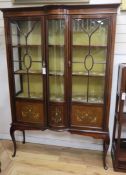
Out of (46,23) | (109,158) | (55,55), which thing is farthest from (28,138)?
→ (46,23)

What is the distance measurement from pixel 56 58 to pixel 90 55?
0.40 meters

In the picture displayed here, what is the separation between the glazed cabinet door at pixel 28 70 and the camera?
220 centimetres

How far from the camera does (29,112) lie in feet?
7.76

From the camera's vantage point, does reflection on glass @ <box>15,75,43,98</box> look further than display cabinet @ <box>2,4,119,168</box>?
Yes

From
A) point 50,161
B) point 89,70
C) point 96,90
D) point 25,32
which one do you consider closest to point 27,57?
point 25,32

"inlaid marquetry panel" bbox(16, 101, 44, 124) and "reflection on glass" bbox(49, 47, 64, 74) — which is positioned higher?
"reflection on glass" bbox(49, 47, 64, 74)

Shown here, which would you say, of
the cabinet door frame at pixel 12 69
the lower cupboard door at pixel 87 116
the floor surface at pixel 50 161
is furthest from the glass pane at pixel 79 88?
the floor surface at pixel 50 161

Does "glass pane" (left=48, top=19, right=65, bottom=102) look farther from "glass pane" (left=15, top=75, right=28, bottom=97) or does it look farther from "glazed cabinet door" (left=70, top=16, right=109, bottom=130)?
"glass pane" (left=15, top=75, right=28, bottom=97)

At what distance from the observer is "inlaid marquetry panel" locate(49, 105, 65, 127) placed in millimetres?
2211

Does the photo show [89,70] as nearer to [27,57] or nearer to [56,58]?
[56,58]

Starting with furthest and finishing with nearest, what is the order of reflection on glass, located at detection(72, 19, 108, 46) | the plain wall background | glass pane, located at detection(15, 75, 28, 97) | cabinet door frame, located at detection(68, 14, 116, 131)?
glass pane, located at detection(15, 75, 28, 97) → the plain wall background → reflection on glass, located at detection(72, 19, 108, 46) → cabinet door frame, located at detection(68, 14, 116, 131)

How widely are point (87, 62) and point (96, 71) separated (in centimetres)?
15

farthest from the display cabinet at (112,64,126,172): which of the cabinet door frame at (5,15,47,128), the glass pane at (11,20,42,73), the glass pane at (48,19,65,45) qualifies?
the glass pane at (11,20,42,73)

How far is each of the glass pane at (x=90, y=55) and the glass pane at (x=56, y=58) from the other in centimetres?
14
